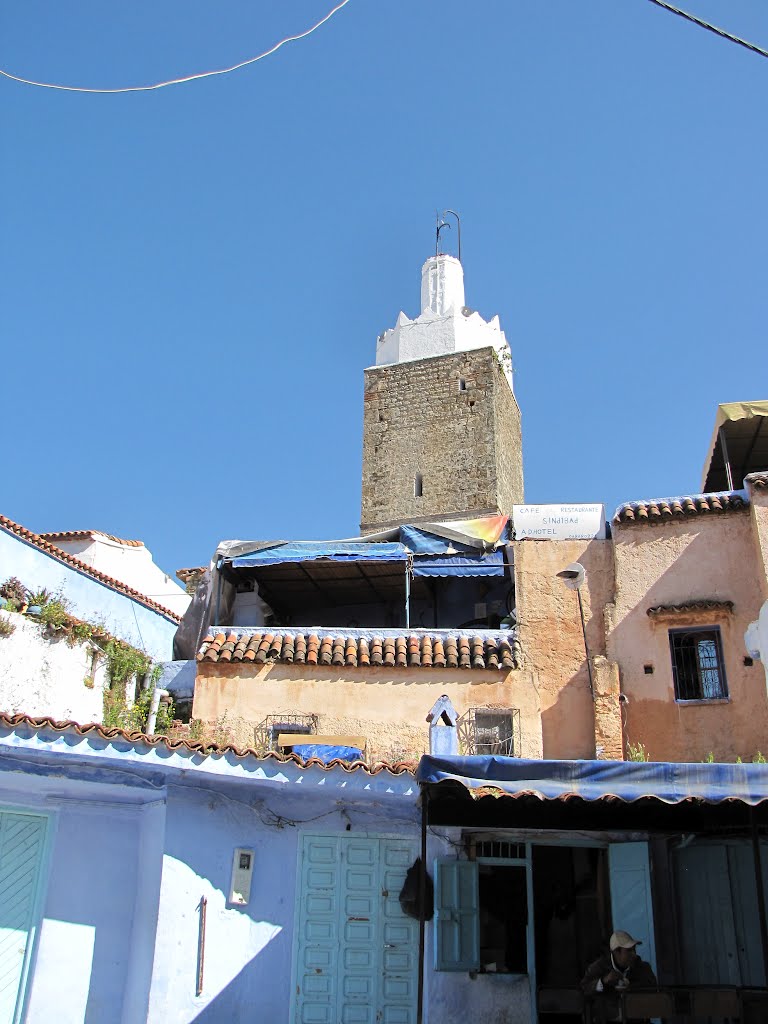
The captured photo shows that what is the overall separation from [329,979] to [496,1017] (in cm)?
172

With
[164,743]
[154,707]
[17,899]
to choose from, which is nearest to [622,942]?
[164,743]

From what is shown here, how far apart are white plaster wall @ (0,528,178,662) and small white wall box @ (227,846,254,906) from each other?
8.64 m

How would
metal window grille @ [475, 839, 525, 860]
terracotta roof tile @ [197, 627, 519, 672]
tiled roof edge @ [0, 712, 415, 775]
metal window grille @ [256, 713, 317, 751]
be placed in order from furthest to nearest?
terracotta roof tile @ [197, 627, 519, 672] < metal window grille @ [256, 713, 317, 751] < metal window grille @ [475, 839, 525, 860] < tiled roof edge @ [0, 712, 415, 775]

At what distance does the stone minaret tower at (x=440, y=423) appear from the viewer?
28.9m

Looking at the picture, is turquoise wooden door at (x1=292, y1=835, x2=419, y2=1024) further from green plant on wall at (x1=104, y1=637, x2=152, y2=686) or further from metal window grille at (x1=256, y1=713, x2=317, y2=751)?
green plant on wall at (x1=104, y1=637, x2=152, y2=686)

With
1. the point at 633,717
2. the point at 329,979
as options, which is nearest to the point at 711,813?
the point at 329,979

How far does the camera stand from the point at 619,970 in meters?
8.36

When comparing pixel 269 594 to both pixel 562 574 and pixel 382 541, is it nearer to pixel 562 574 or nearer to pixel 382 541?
pixel 382 541

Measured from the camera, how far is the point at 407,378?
30.9 m

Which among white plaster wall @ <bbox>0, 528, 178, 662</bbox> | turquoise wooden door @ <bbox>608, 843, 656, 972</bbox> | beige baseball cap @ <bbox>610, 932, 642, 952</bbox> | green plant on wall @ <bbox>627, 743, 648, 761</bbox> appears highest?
white plaster wall @ <bbox>0, 528, 178, 662</bbox>

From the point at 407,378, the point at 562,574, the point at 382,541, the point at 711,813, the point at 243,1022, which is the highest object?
the point at 407,378

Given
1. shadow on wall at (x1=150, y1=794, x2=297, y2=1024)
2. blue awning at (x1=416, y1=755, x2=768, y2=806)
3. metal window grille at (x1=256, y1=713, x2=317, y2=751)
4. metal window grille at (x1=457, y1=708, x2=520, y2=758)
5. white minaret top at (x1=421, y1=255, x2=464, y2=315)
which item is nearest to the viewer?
blue awning at (x1=416, y1=755, x2=768, y2=806)

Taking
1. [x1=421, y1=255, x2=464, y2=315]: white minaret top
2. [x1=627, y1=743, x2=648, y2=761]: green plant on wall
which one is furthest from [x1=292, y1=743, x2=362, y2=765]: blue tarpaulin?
[x1=421, y1=255, x2=464, y2=315]: white minaret top

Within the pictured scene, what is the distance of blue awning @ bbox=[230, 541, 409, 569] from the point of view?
59.1ft
